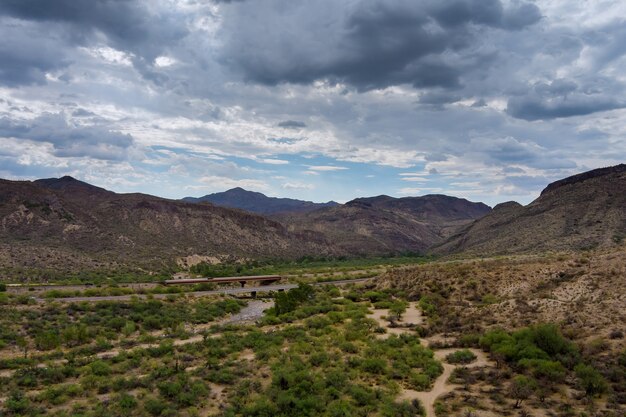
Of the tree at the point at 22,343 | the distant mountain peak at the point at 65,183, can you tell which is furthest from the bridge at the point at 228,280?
the distant mountain peak at the point at 65,183

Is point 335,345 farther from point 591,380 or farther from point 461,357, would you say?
point 591,380

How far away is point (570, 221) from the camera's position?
290 ft

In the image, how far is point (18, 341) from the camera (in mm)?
25281

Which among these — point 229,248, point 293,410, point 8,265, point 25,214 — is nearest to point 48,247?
point 8,265

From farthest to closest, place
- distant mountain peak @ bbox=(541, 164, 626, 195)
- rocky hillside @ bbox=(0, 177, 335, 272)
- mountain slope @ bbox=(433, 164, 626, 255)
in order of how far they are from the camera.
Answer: distant mountain peak @ bbox=(541, 164, 626, 195) < rocky hillside @ bbox=(0, 177, 335, 272) < mountain slope @ bbox=(433, 164, 626, 255)

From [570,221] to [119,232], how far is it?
91.6 metres

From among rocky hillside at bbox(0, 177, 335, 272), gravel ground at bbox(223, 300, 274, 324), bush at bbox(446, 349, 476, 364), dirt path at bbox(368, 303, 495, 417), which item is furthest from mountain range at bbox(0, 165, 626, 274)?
bush at bbox(446, 349, 476, 364)

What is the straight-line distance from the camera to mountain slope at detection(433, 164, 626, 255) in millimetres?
75188

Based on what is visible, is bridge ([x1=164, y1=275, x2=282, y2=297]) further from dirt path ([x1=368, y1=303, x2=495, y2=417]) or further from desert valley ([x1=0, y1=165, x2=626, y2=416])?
dirt path ([x1=368, y1=303, x2=495, y2=417])

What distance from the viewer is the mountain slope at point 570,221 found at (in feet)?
247

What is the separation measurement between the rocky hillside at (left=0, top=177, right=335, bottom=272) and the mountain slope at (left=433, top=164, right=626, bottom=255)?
166 feet

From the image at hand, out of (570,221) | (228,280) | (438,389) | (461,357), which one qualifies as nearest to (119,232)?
(228,280)

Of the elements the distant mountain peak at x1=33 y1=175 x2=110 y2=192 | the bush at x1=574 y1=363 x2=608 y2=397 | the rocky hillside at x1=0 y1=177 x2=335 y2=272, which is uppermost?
the distant mountain peak at x1=33 y1=175 x2=110 y2=192

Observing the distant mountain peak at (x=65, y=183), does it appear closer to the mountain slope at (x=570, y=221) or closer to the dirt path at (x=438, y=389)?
the mountain slope at (x=570, y=221)
